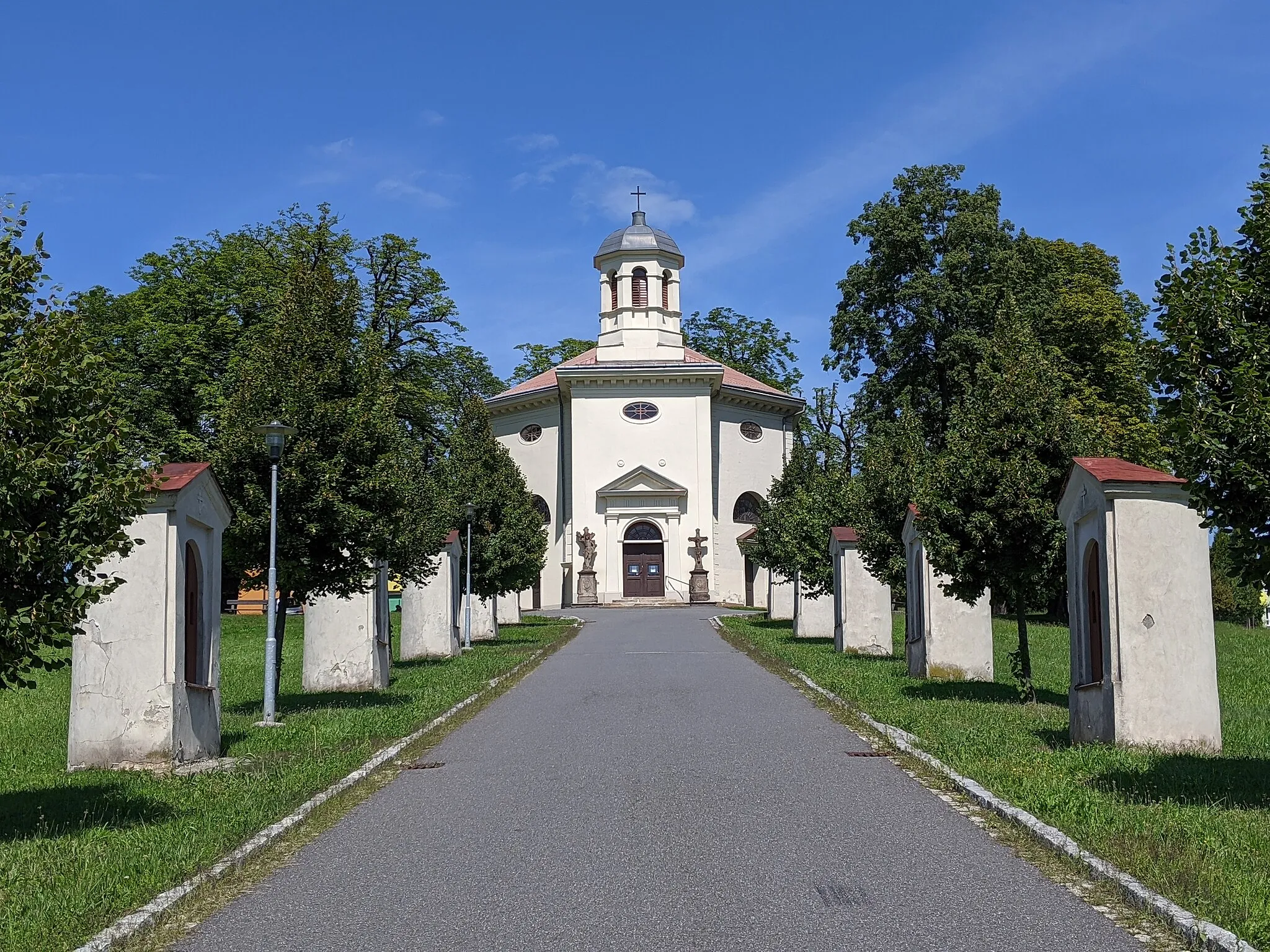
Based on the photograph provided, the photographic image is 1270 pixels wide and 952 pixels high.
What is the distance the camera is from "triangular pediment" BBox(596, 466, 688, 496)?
5822 cm

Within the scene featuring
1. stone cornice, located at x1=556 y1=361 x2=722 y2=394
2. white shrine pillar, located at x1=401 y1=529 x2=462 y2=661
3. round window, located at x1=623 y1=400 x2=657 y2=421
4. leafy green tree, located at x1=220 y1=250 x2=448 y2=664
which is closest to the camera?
leafy green tree, located at x1=220 y1=250 x2=448 y2=664

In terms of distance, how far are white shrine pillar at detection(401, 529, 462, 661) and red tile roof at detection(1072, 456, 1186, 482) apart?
1718 cm

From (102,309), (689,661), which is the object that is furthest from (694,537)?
(689,661)

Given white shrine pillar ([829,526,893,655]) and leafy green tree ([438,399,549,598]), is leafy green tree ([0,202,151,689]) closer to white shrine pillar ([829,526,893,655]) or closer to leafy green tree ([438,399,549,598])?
white shrine pillar ([829,526,893,655])

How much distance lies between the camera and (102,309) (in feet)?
133

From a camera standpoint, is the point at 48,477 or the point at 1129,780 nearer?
the point at 48,477

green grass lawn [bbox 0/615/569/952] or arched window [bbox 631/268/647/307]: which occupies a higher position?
arched window [bbox 631/268/647/307]

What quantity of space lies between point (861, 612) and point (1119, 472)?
15.1m

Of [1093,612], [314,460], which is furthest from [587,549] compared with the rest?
[1093,612]

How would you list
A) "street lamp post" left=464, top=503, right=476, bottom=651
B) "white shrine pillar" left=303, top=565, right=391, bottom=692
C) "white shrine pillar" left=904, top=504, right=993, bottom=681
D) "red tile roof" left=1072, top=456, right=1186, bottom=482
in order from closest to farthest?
"red tile roof" left=1072, top=456, right=1186, bottom=482 → "white shrine pillar" left=303, top=565, right=391, bottom=692 → "white shrine pillar" left=904, top=504, right=993, bottom=681 → "street lamp post" left=464, top=503, right=476, bottom=651

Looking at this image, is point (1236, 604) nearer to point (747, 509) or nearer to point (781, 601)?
point (781, 601)

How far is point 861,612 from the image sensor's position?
85.8 feet

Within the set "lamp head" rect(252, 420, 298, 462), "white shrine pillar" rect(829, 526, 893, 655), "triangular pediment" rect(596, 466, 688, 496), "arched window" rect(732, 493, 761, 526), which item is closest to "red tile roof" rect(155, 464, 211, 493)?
"lamp head" rect(252, 420, 298, 462)

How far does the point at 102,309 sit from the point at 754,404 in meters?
31.5
